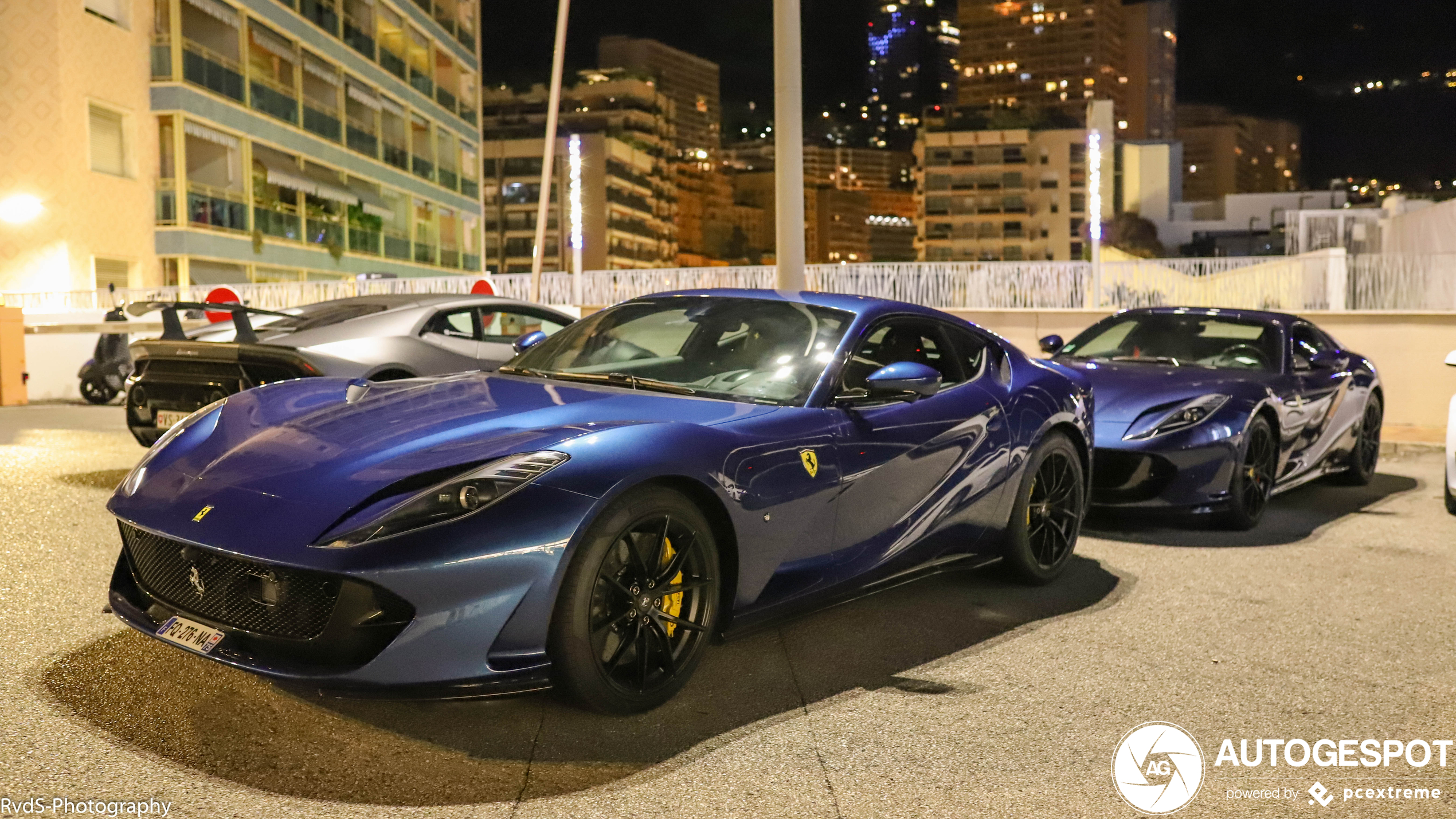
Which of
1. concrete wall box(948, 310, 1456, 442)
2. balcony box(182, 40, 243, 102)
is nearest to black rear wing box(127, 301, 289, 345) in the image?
concrete wall box(948, 310, 1456, 442)

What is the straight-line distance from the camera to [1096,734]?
12.7ft

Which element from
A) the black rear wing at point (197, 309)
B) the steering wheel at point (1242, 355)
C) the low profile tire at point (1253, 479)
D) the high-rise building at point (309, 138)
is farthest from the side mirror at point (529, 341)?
the high-rise building at point (309, 138)

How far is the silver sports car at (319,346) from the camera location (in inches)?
297

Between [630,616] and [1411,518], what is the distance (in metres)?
6.60

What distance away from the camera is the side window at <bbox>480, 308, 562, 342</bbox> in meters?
9.58

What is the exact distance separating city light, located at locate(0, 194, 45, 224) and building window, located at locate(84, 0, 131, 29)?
5.00m

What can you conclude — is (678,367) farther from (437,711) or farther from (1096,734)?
(1096,734)

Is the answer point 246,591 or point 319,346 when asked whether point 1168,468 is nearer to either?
point 319,346

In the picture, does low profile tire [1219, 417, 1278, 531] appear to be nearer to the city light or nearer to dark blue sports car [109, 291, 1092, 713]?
dark blue sports car [109, 291, 1092, 713]

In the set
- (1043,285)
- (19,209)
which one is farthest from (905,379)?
(19,209)

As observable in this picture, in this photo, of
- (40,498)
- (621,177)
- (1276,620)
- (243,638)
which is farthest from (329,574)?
(621,177)

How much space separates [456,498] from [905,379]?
6.14ft

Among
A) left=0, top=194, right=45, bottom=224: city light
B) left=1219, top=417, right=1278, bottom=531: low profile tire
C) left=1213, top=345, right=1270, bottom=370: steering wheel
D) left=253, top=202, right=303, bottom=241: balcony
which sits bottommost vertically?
left=1219, top=417, right=1278, bottom=531: low profile tire

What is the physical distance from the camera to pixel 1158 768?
364 cm
